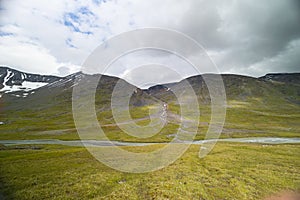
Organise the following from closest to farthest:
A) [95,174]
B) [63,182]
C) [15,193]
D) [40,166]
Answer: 1. [15,193]
2. [63,182]
3. [95,174]
4. [40,166]

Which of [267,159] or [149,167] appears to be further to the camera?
[267,159]

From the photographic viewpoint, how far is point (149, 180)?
30.1 meters

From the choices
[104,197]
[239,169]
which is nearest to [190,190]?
[104,197]

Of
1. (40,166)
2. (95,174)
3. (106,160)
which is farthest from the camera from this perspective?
(106,160)

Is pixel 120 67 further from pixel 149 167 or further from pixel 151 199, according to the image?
pixel 151 199

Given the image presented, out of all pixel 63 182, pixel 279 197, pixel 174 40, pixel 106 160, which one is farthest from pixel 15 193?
pixel 174 40

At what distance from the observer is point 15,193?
24047 millimetres

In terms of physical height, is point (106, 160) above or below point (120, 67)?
below

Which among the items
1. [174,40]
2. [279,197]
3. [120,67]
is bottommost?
[279,197]

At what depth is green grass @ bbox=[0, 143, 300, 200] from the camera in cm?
2522

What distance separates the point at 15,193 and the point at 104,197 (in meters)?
9.83

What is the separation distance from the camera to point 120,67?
4366 centimetres

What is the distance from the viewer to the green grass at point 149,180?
25219 millimetres

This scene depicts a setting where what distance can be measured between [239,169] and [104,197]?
76.9 feet
